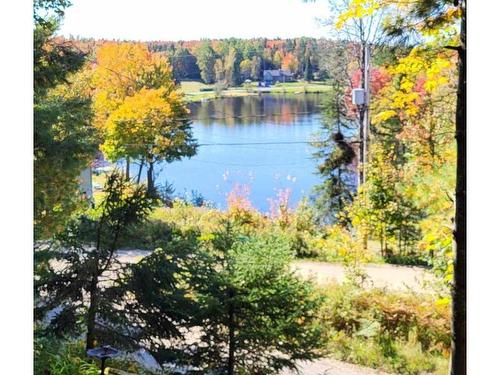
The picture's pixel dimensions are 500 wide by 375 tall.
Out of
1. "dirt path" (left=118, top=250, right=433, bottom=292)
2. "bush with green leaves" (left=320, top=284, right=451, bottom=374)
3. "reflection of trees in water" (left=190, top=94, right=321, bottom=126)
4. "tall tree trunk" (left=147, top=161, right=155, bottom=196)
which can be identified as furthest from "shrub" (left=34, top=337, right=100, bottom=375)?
"dirt path" (left=118, top=250, right=433, bottom=292)

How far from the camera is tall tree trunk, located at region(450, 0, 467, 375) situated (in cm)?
146

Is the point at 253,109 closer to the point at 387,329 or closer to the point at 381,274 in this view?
the point at 387,329

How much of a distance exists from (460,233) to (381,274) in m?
1.84

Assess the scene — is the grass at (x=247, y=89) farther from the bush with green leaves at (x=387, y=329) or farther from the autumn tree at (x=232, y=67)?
the bush with green leaves at (x=387, y=329)

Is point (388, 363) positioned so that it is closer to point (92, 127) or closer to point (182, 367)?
point (182, 367)

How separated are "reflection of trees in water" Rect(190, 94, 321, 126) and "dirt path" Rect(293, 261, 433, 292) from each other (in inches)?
37.2

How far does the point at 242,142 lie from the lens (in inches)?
96.0

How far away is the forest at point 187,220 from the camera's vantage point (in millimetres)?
2084

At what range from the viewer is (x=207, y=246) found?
2238 mm

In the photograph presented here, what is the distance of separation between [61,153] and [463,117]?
1.45 m

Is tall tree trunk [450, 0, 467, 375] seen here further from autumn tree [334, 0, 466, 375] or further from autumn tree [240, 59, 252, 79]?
autumn tree [240, 59, 252, 79]

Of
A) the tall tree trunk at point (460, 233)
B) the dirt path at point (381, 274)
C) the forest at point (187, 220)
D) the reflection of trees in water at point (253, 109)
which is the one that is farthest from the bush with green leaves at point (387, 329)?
the tall tree trunk at point (460, 233)

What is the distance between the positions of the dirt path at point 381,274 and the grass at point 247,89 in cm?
100
